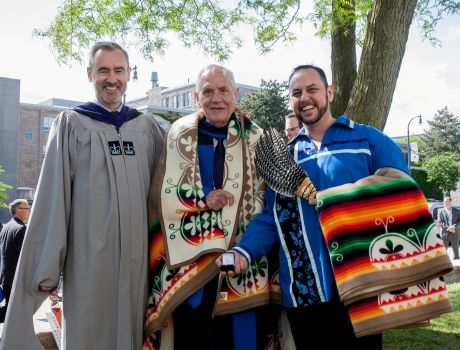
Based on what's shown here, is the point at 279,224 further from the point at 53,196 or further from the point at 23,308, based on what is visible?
the point at 23,308

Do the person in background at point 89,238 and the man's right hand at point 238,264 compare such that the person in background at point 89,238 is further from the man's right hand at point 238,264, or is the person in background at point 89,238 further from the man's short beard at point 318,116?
the man's short beard at point 318,116

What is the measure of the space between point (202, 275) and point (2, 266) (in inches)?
230

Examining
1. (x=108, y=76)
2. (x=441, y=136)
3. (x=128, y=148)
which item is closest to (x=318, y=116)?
(x=128, y=148)

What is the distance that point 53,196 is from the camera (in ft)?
9.99

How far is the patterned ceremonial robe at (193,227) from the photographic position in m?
2.99

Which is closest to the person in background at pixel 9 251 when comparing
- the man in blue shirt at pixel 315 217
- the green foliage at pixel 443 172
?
the man in blue shirt at pixel 315 217

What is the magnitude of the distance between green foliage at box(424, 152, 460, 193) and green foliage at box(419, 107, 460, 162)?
21484 millimetres

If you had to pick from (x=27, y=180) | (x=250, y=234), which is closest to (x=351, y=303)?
(x=250, y=234)

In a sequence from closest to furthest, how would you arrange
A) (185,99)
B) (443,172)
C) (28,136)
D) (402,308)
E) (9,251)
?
(402,308), (9,251), (28,136), (443,172), (185,99)

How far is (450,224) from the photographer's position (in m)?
13.7

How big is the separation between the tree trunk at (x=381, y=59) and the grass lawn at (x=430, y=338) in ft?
7.49

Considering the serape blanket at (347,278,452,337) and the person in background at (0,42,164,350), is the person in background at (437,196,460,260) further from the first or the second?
the person in background at (0,42,164,350)

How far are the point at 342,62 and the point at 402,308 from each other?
13.1 ft

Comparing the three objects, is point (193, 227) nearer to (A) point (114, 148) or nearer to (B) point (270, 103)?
(A) point (114, 148)
